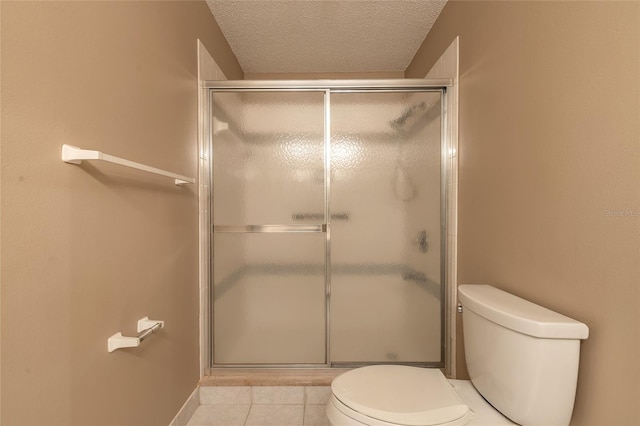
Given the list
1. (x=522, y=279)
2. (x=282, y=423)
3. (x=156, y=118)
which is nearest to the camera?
(x=522, y=279)

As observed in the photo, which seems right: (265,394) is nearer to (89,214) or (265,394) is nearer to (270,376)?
(270,376)

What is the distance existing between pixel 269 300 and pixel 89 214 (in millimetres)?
1165

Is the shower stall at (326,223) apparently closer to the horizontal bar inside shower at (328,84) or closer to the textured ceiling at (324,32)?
the horizontal bar inside shower at (328,84)

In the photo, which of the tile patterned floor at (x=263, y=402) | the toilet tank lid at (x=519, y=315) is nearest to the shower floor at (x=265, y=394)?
the tile patterned floor at (x=263, y=402)

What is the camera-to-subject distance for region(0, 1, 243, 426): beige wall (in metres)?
0.70

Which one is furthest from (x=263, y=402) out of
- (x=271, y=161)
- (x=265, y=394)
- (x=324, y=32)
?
(x=324, y=32)

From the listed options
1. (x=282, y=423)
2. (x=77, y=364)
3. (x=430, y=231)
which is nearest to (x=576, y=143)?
(x=430, y=231)

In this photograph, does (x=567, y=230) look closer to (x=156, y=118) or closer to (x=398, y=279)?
(x=398, y=279)

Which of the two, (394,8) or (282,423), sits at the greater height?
(394,8)

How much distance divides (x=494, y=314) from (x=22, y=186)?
4.38 ft

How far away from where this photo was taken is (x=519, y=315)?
0.96 m

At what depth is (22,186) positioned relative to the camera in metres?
0.71

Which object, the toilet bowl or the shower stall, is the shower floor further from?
the toilet bowl

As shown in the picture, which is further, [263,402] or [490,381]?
[263,402]
